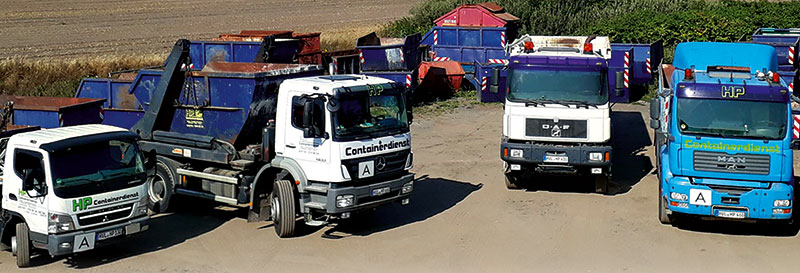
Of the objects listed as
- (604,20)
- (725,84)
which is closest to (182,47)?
(725,84)

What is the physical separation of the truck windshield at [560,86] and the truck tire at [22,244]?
341 inches

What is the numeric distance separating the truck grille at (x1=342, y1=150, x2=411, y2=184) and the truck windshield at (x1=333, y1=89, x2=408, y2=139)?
0.36m

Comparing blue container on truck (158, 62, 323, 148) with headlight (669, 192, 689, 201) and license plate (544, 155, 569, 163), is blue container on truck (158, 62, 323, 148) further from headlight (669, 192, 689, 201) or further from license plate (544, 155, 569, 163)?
headlight (669, 192, 689, 201)

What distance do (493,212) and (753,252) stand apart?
4.42m

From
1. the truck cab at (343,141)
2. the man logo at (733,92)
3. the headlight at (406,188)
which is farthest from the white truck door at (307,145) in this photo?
the man logo at (733,92)

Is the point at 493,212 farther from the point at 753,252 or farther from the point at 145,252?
the point at 145,252

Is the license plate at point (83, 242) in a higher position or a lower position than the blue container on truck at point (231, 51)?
lower

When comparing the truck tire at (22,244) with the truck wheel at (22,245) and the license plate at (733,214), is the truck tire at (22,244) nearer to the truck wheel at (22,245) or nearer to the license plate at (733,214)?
the truck wheel at (22,245)

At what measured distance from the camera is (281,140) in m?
14.5

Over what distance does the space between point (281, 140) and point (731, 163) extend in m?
7.07

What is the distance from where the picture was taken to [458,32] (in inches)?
1240

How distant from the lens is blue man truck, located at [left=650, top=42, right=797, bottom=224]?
1412cm

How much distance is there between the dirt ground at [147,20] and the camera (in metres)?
41.3

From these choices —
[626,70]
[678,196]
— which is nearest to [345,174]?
[678,196]
